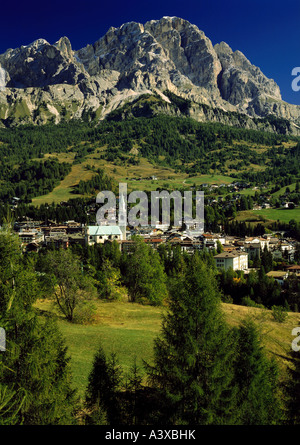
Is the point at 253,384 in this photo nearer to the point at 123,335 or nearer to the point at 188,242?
the point at 123,335

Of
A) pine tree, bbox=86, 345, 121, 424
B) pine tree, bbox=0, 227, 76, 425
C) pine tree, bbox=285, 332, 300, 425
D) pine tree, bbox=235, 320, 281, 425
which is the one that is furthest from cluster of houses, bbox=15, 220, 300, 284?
pine tree, bbox=0, 227, 76, 425

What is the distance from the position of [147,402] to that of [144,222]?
145 m

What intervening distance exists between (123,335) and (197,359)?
18.3 m

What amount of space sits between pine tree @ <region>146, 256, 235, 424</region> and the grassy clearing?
79.1 inches

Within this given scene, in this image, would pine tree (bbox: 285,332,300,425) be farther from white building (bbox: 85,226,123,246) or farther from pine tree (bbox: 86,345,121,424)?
white building (bbox: 85,226,123,246)

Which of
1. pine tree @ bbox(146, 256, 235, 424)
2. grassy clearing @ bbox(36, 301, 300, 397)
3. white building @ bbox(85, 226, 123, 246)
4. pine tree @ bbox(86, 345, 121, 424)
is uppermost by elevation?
white building @ bbox(85, 226, 123, 246)

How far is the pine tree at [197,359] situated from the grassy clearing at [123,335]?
2.01 meters

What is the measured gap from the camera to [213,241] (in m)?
113

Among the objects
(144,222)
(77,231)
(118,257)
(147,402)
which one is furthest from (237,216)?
(147,402)

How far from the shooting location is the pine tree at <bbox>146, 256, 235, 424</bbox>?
1299 cm

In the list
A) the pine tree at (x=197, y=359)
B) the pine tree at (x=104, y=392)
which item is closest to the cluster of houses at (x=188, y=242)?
the pine tree at (x=104, y=392)

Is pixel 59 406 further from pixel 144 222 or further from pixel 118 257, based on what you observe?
pixel 144 222

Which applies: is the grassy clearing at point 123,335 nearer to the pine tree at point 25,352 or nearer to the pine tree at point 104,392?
the pine tree at point 104,392

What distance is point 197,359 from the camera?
13461mm
